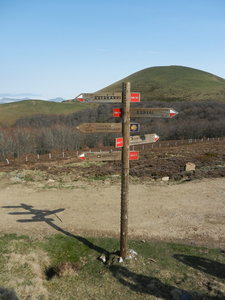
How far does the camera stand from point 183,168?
19734 millimetres

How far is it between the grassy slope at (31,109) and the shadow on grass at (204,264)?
76375 millimetres

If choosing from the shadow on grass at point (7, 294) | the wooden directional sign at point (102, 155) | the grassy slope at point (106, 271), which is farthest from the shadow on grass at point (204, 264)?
the shadow on grass at point (7, 294)

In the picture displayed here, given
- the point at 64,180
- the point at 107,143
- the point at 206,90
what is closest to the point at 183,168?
the point at 64,180

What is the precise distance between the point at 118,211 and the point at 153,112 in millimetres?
6751

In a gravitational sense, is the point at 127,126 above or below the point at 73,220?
above

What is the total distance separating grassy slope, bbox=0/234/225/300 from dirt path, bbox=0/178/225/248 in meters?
0.95

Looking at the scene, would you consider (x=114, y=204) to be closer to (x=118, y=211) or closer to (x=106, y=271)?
(x=118, y=211)

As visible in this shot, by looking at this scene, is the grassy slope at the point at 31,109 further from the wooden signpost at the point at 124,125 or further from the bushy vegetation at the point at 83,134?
the wooden signpost at the point at 124,125

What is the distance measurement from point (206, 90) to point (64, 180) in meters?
101

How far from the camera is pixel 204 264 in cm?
742

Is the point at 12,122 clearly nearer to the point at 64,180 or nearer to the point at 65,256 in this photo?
the point at 64,180

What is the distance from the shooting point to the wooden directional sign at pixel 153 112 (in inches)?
263

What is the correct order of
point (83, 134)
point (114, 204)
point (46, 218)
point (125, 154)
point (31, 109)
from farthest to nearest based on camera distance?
point (31, 109) → point (83, 134) → point (114, 204) → point (46, 218) → point (125, 154)

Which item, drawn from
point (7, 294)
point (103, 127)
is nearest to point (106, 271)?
point (7, 294)
